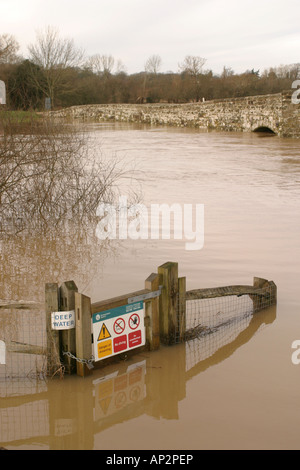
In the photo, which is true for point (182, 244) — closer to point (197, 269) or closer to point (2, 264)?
point (197, 269)

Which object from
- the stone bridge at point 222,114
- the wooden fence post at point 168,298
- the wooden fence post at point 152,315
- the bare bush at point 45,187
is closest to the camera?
the wooden fence post at point 152,315

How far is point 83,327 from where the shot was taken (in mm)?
5863

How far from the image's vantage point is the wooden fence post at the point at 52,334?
19.2 feet

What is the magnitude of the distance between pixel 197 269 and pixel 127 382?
4.33 meters

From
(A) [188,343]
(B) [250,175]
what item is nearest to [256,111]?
(B) [250,175]

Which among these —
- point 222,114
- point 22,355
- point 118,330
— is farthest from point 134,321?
point 222,114

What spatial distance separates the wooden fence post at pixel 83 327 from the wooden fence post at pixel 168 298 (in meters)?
1.14

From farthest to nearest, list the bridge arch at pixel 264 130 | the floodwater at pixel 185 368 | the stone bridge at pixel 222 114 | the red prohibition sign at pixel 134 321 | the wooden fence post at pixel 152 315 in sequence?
the bridge arch at pixel 264 130
the stone bridge at pixel 222 114
the wooden fence post at pixel 152 315
the red prohibition sign at pixel 134 321
the floodwater at pixel 185 368

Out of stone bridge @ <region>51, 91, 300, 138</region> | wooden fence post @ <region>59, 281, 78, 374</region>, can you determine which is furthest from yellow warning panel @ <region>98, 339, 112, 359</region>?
stone bridge @ <region>51, 91, 300, 138</region>

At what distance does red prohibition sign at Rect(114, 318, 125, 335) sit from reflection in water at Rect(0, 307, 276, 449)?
0.42 m

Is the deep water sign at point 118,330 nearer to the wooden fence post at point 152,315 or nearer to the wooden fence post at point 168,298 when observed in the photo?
the wooden fence post at point 152,315

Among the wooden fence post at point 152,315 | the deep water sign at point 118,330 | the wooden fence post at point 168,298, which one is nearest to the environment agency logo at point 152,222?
the wooden fence post at point 168,298
